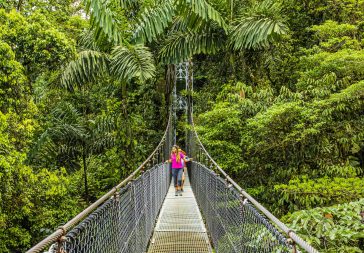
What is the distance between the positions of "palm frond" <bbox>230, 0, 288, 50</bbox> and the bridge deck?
3.33 meters

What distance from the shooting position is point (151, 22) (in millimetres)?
6352

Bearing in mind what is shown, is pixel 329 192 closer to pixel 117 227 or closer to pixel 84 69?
pixel 117 227

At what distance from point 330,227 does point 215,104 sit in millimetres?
4527

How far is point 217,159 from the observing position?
6.20 meters

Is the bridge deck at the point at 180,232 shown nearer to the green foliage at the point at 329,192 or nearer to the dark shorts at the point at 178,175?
the dark shorts at the point at 178,175

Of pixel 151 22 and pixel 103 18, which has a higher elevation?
pixel 151 22

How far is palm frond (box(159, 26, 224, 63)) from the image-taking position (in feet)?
24.1

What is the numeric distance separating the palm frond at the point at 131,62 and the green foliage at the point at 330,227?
3546mm

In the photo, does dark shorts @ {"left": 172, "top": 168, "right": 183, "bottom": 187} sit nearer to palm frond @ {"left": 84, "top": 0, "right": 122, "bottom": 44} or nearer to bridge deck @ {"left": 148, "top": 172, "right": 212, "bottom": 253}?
bridge deck @ {"left": 148, "top": 172, "right": 212, "bottom": 253}

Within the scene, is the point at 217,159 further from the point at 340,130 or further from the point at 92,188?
the point at 92,188

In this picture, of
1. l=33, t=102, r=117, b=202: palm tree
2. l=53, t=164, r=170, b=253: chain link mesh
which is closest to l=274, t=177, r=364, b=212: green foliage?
l=53, t=164, r=170, b=253: chain link mesh

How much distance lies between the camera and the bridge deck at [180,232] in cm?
349

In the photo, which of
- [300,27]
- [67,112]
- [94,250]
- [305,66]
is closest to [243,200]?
[94,250]

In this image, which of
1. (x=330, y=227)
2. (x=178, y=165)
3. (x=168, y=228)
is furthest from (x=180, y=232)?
(x=178, y=165)
